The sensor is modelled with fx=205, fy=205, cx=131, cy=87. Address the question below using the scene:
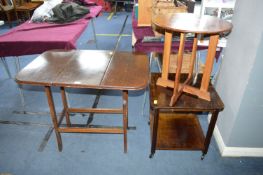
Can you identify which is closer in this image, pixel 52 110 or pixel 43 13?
pixel 52 110

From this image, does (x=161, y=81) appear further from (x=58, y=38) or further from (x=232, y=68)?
(x=58, y=38)

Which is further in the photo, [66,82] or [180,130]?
[180,130]

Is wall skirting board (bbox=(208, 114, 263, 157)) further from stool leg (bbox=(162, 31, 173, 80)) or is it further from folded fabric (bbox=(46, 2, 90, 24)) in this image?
folded fabric (bbox=(46, 2, 90, 24))

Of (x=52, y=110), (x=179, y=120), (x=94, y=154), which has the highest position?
(x=52, y=110)

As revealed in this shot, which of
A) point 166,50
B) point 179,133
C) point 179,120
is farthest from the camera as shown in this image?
point 179,120

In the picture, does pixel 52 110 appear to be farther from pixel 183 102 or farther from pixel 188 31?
pixel 188 31

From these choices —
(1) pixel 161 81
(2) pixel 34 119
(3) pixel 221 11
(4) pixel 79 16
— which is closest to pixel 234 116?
(1) pixel 161 81

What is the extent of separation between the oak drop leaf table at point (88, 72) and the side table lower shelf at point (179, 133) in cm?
35

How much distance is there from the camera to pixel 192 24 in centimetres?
123

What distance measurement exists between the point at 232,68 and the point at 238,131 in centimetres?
49

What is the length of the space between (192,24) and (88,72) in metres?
0.72

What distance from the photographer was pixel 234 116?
153 centimetres

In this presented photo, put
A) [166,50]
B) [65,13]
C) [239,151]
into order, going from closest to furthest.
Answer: [166,50] < [239,151] < [65,13]

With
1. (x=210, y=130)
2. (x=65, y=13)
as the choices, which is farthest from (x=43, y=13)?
(x=210, y=130)
